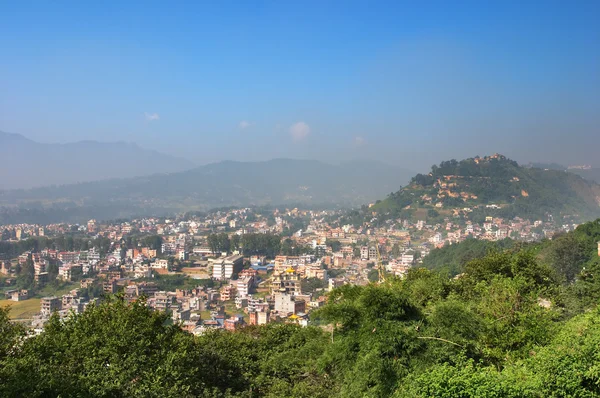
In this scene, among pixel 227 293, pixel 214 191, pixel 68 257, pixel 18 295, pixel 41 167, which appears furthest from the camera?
pixel 41 167

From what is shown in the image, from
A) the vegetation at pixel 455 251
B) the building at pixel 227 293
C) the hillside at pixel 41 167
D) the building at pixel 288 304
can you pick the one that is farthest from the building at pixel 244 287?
the hillside at pixel 41 167

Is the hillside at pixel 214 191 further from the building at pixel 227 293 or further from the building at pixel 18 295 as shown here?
the building at pixel 227 293

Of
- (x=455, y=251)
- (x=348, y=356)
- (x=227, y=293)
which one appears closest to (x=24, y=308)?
(x=227, y=293)

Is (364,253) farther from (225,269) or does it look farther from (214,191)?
(214,191)

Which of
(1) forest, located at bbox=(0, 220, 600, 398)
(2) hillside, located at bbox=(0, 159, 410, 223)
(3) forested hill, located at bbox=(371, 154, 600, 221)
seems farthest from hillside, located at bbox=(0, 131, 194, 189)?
(1) forest, located at bbox=(0, 220, 600, 398)

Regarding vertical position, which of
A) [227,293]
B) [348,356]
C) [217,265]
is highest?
[348,356]

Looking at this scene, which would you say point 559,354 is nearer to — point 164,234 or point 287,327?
point 287,327

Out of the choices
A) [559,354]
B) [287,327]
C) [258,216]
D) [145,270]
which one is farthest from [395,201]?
[559,354]
